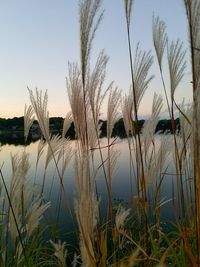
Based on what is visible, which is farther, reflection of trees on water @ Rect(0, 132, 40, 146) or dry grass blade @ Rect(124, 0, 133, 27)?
reflection of trees on water @ Rect(0, 132, 40, 146)

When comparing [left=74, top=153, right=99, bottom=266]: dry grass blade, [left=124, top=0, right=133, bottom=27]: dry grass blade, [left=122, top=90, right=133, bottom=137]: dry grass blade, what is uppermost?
[left=124, top=0, right=133, bottom=27]: dry grass blade

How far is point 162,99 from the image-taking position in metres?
3.25

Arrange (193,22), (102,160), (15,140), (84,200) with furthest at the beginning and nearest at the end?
(15,140) → (102,160) → (193,22) → (84,200)

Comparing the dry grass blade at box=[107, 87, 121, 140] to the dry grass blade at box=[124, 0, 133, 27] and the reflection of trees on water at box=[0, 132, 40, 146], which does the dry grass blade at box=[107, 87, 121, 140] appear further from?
the reflection of trees on water at box=[0, 132, 40, 146]

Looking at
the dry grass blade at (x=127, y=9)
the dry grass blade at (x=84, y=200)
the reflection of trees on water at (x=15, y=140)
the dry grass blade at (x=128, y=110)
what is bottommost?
the reflection of trees on water at (x=15, y=140)

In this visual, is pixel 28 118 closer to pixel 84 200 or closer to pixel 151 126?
pixel 151 126

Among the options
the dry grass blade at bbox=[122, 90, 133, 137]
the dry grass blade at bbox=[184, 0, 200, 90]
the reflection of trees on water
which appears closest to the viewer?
the dry grass blade at bbox=[184, 0, 200, 90]

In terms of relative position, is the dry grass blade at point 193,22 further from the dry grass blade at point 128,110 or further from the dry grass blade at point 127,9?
the dry grass blade at point 128,110

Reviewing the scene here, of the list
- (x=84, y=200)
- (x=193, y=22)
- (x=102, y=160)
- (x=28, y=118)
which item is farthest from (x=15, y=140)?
(x=84, y=200)

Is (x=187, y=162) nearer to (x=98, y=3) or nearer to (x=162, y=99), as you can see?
(x=162, y=99)

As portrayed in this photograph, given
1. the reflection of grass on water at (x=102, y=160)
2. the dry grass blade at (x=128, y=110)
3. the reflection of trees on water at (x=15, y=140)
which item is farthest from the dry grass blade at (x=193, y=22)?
the reflection of trees on water at (x=15, y=140)

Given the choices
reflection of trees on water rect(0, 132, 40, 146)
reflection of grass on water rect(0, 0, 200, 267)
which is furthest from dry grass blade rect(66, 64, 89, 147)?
reflection of trees on water rect(0, 132, 40, 146)

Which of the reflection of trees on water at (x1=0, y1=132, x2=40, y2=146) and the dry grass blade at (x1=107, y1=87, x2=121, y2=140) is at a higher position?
the dry grass blade at (x1=107, y1=87, x2=121, y2=140)

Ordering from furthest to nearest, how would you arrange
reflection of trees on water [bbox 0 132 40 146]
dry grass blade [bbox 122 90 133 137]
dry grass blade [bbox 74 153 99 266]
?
1. reflection of trees on water [bbox 0 132 40 146]
2. dry grass blade [bbox 122 90 133 137]
3. dry grass blade [bbox 74 153 99 266]
